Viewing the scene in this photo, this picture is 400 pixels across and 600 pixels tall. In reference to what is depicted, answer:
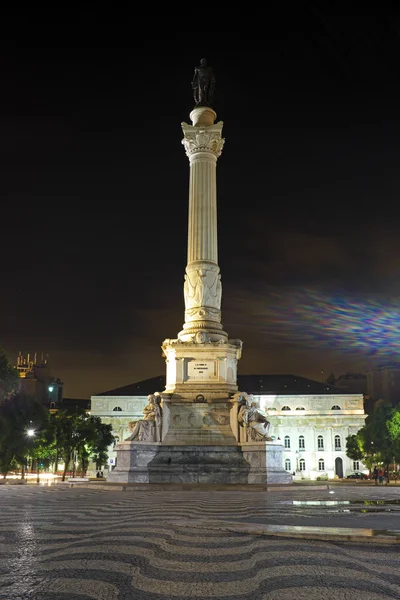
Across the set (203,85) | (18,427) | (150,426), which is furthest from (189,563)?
(18,427)

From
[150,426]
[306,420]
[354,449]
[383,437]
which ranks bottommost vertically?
[354,449]

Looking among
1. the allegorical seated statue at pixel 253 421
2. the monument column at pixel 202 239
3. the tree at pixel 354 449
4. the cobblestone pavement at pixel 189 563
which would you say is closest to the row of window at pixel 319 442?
the tree at pixel 354 449

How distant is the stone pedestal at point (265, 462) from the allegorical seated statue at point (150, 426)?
497 centimetres

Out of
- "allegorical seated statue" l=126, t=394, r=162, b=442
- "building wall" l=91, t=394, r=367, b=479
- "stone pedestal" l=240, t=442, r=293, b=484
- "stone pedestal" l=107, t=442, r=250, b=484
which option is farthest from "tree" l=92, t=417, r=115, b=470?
"stone pedestal" l=240, t=442, r=293, b=484

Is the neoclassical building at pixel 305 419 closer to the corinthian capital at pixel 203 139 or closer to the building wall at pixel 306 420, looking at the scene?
the building wall at pixel 306 420

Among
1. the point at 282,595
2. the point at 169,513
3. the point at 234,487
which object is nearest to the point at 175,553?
the point at 282,595

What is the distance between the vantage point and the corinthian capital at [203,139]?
135 feet

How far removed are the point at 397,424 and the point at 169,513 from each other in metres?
63.1

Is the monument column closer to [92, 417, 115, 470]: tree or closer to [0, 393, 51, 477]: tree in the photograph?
[0, 393, 51, 477]: tree

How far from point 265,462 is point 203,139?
74.6 ft

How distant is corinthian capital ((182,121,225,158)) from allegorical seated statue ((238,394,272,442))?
18130 mm

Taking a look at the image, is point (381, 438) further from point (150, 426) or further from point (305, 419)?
point (150, 426)

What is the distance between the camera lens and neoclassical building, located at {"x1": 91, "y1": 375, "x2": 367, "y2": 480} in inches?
4535

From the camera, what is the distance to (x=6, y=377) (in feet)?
169
